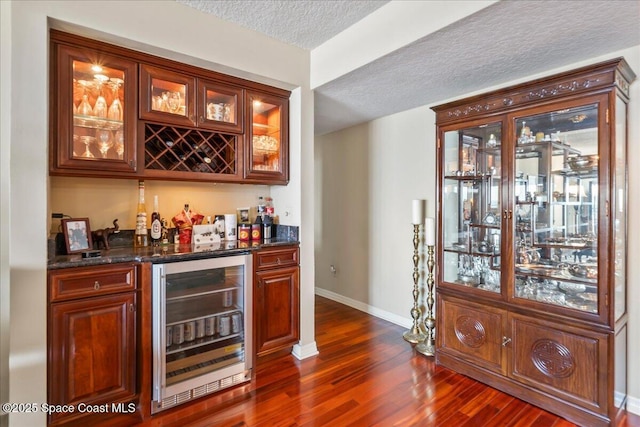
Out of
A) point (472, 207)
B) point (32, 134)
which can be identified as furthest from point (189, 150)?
point (472, 207)

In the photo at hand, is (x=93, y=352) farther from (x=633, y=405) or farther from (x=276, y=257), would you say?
(x=633, y=405)

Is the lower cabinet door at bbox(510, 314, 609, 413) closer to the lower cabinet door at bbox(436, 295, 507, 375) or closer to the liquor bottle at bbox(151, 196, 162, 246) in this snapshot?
the lower cabinet door at bbox(436, 295, 507, 375)

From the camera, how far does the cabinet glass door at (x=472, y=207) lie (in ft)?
8.27

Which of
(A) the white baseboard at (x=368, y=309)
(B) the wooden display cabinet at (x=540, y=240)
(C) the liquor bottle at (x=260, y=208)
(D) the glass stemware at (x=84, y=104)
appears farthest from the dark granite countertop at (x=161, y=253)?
(A) the white baseboard at (x=368, y=309)

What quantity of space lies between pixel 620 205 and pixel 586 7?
1207mm

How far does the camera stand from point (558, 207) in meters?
2.25

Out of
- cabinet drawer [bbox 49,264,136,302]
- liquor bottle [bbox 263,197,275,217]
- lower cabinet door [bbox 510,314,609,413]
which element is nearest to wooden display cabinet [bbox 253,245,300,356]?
liquor bottle [bbox 263,197,275,217]

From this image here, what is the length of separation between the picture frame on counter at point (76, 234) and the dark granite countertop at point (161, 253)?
3.3 inches

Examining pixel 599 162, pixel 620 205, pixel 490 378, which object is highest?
pixel 599 162

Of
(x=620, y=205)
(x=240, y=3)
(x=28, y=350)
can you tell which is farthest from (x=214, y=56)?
(x=620, y=205)

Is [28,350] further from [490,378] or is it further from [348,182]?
[348,182]

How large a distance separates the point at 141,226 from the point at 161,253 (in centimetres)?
47

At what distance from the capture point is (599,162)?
1.94 meters

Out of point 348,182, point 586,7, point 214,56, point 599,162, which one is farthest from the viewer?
point 348,182
